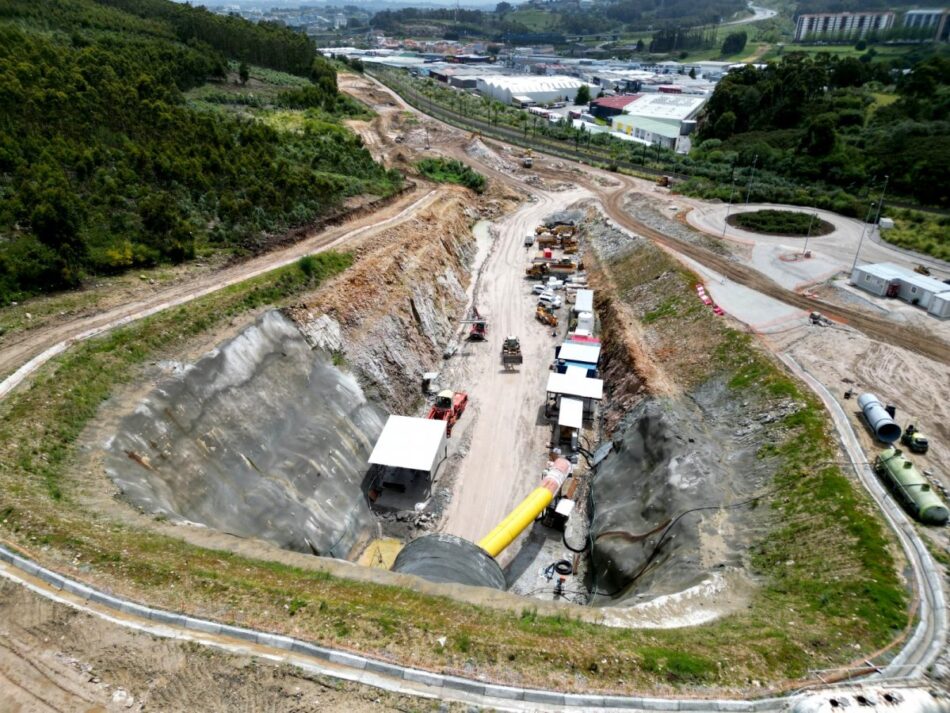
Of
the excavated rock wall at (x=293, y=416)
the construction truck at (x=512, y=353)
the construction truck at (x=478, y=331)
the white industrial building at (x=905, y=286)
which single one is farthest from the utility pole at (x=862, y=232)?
the excavated rock wall at (x=293, y=416)

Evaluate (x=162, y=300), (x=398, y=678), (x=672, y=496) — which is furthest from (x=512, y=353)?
(x=398, y=678)

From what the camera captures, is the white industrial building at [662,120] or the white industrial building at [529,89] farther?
the white industrial building at [529,89]

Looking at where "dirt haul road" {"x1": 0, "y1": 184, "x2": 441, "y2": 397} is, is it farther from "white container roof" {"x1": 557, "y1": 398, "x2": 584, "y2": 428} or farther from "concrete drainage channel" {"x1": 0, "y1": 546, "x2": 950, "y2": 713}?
"white container roof" {"x1": 557, "y1": 398, "x2": 584, "y2": 428}

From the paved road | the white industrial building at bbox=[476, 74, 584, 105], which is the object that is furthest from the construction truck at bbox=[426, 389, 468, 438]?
the white industrial building at bbox=[476, 74, 584, 105]

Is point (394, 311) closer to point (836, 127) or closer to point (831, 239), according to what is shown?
point (831, 239)

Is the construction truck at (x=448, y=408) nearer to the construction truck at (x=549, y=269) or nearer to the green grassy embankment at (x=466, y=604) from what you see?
the green grassy embankment at (x=466, y=604)
